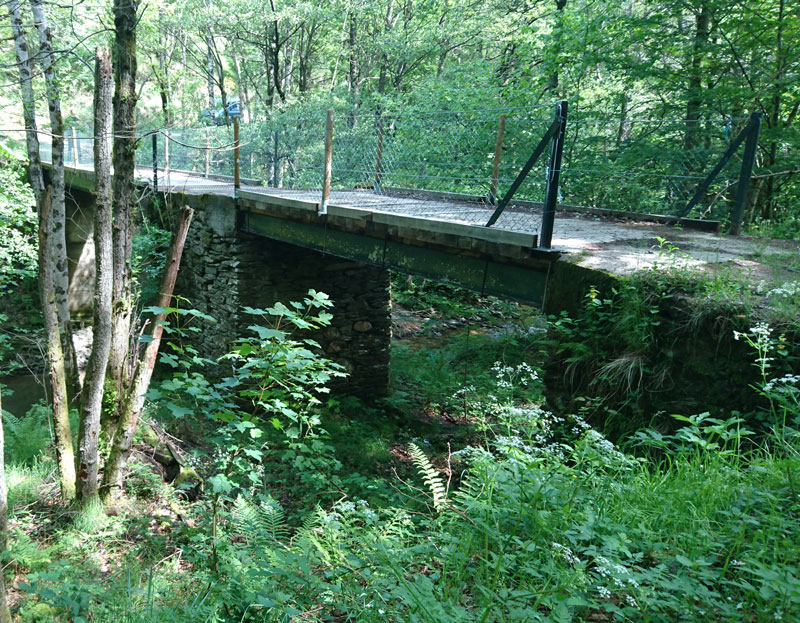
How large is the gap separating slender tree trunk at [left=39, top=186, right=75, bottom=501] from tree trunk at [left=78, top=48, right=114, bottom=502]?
28cm

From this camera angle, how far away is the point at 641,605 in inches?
79.1

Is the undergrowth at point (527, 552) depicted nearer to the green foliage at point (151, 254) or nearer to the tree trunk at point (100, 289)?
the tree trunk at point (100, 289)

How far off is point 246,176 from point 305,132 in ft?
7.76

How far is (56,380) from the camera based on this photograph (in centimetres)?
494

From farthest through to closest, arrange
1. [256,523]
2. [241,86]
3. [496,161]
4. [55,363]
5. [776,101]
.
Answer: [241,86], [776,101], [496,161], [55,363], [256,523]

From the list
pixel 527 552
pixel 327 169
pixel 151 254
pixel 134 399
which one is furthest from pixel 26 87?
pixel 527 552

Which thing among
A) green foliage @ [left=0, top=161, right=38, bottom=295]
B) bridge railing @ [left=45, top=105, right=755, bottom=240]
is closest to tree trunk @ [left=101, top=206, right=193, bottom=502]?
bridge railing @ [left=45, top=105, right=755, bottom=240]

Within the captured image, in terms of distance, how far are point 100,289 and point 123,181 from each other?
1090 millimetres

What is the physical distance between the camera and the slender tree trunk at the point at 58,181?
6.07 m

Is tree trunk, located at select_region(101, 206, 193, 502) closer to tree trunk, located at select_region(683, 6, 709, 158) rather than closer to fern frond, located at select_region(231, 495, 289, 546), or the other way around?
fern frond, located at select_region(231, 495, 289, 546)

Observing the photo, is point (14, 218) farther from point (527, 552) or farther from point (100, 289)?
point (527, 552)

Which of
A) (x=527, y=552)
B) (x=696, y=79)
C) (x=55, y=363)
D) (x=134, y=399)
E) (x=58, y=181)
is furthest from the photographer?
(x=696, y=79)

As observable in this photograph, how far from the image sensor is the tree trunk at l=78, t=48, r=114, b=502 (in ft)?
14.7

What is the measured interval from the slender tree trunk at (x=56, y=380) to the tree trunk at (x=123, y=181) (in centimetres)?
48
